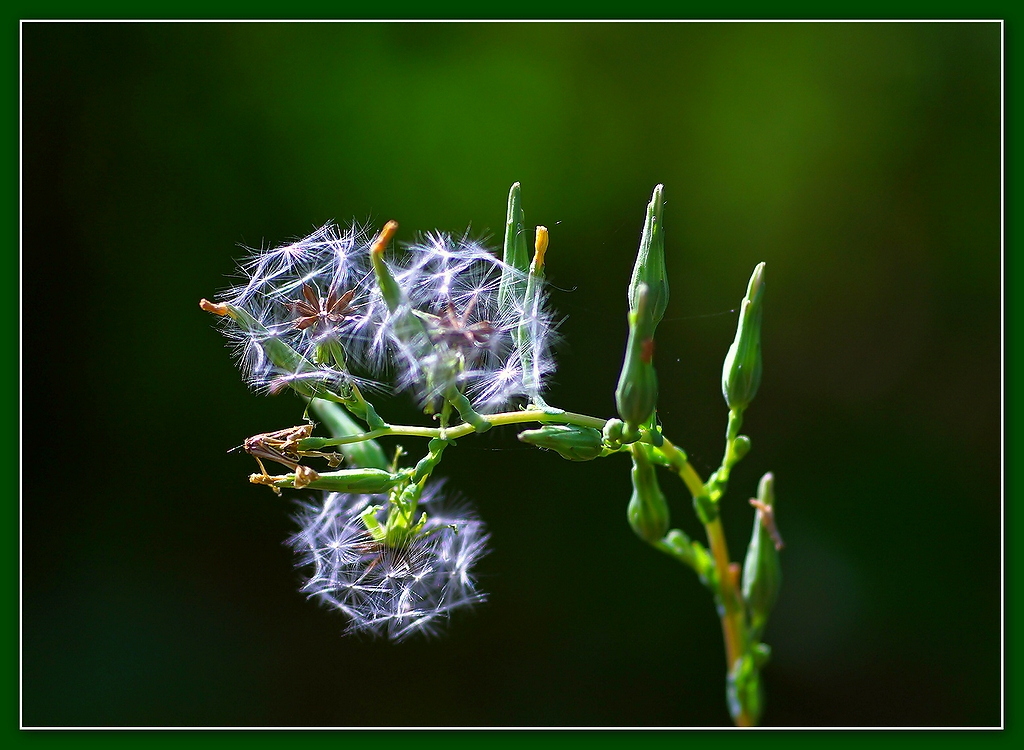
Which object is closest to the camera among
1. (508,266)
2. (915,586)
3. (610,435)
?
(610,435)

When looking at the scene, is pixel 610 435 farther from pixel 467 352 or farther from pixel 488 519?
pixel 488 519

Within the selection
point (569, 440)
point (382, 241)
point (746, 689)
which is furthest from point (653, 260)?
point (746, 689)

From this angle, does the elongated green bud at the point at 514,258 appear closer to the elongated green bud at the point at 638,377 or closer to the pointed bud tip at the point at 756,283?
the elongated green bud at the point at 638,377

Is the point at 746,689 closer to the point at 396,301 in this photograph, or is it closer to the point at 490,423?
the point at 490,423

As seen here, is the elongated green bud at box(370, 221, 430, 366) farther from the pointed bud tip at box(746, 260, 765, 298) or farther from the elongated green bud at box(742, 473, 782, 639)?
the elongated green bud at box(742, 473, 782, 639)

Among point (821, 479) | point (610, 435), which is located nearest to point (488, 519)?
point (821, 479)

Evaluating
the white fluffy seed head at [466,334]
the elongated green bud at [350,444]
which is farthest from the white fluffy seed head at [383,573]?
the white fluffy seed head at [466,334]

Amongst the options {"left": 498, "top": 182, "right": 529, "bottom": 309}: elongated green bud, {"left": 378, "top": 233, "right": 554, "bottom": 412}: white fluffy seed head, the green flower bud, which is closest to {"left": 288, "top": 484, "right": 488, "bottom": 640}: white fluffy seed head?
{"left": 378, "top": 233, "right": 554, "bottom": 412}: white fluffy seed head

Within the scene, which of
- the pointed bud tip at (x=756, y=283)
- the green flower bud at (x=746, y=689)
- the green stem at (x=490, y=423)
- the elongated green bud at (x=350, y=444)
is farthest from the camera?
the green flower bud at (x=746, y=689)
